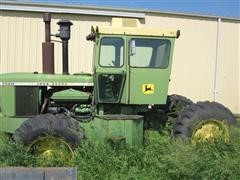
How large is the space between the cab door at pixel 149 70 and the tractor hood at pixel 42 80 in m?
0.76

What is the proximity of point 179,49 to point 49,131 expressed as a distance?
11.4 meters

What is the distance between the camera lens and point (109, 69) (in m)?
8.50

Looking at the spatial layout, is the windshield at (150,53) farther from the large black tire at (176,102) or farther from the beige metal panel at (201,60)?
the beige metal panel at (201,60)

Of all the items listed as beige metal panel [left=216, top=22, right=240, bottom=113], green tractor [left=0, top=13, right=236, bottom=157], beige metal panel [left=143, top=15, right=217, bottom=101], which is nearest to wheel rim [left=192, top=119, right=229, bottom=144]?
green tractor [left=0, top=13, right=236, bottom=157]

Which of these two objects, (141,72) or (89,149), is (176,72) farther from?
(89,149)

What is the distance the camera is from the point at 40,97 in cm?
870

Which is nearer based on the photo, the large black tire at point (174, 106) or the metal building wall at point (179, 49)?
the large black tire at point (174, 106)

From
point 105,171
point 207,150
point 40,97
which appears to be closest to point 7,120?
point 40,97

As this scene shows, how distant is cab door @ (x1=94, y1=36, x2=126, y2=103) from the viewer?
8.49m

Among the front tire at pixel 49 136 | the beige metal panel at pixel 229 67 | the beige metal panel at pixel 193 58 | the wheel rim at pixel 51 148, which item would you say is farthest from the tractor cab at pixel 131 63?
the beige metal panel at pixel 229 67

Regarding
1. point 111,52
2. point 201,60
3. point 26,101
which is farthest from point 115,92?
point 201,60

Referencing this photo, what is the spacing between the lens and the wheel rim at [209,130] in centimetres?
830

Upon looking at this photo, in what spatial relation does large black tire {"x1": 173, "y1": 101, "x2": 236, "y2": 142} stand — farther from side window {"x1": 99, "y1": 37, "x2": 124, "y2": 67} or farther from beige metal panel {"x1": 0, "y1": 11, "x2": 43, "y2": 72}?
beige metal panel {"x1": 0, "y1": 11, "x2": 43, "y2": 72}

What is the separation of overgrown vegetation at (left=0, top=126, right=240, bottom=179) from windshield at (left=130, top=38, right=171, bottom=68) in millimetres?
1451
